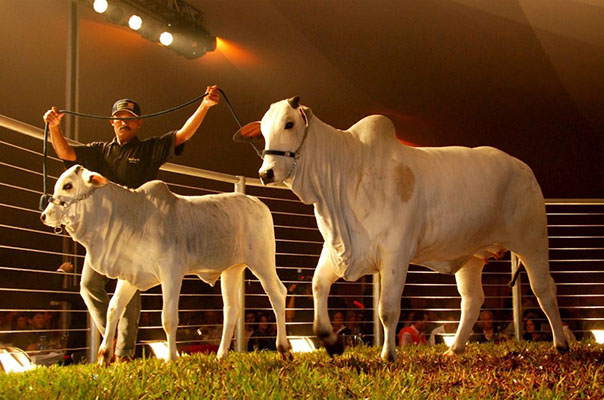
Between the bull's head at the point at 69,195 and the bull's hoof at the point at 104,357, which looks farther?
the bull's hoof at the point at 104,357

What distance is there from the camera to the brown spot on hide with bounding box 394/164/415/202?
3656mm

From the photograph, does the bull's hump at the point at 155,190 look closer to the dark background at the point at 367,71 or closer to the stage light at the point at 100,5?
the stage light at the point at 100,5

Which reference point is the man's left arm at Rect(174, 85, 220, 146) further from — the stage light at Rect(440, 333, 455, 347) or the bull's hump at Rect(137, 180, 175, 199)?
the stage light at Rect(440, 333, 455, 347)

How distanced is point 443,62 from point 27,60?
5.62m

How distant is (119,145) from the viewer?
4062mm

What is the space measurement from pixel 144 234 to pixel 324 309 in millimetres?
1034

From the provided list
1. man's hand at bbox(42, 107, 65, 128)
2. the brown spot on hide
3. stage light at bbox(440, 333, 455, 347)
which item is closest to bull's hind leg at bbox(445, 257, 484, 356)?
the brown spot on hide

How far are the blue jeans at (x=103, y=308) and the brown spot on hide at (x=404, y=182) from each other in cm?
162

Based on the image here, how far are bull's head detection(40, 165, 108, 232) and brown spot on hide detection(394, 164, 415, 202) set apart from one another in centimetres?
150

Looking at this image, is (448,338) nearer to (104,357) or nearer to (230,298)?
(230,298)

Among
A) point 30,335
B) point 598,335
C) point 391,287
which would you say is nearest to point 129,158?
point 391,287

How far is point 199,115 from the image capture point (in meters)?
3.97

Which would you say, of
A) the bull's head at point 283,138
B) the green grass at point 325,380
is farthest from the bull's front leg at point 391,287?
the bull's head at point 283,138

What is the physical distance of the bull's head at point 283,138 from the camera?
3424 mm
